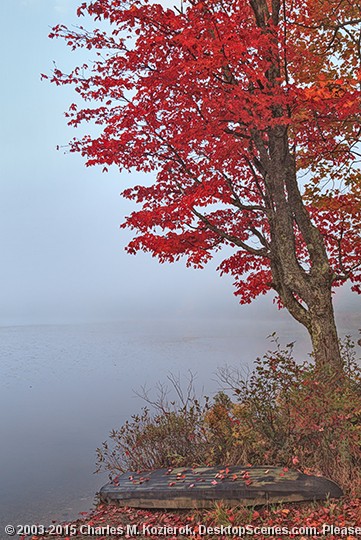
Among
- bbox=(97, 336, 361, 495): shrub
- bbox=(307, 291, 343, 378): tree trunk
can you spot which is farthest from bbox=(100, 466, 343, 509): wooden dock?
bbox=(307, 291, 343, 378): tree trunk

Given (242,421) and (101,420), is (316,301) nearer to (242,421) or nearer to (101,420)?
(242,421)

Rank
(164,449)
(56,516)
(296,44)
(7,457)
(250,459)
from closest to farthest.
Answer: (250,459) < (164,449) < (56,516) < (296,44) < (7,457)

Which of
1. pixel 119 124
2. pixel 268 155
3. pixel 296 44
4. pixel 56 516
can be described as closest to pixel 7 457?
pixel 56 516

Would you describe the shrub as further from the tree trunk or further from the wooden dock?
the wooden dock

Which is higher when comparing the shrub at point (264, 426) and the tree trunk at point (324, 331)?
the tree trunk at point (324, 331)

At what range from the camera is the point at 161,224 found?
11.6 m

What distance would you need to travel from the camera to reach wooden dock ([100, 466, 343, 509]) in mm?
8023

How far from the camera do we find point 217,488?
833 cm

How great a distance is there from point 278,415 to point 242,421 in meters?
0.78

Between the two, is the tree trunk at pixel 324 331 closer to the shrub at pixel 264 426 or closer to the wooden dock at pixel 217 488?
the shrub at pixel 264 426

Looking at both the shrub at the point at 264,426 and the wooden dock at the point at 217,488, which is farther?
the shrub at the point at 264,426

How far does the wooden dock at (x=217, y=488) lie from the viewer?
26.3 feet

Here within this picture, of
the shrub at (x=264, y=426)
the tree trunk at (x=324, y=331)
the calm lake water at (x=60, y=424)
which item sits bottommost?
the calm lake water at (x=60, y=424)

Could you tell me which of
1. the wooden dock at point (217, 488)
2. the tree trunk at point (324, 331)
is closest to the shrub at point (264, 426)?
the tree trunk at point (324, 331)
